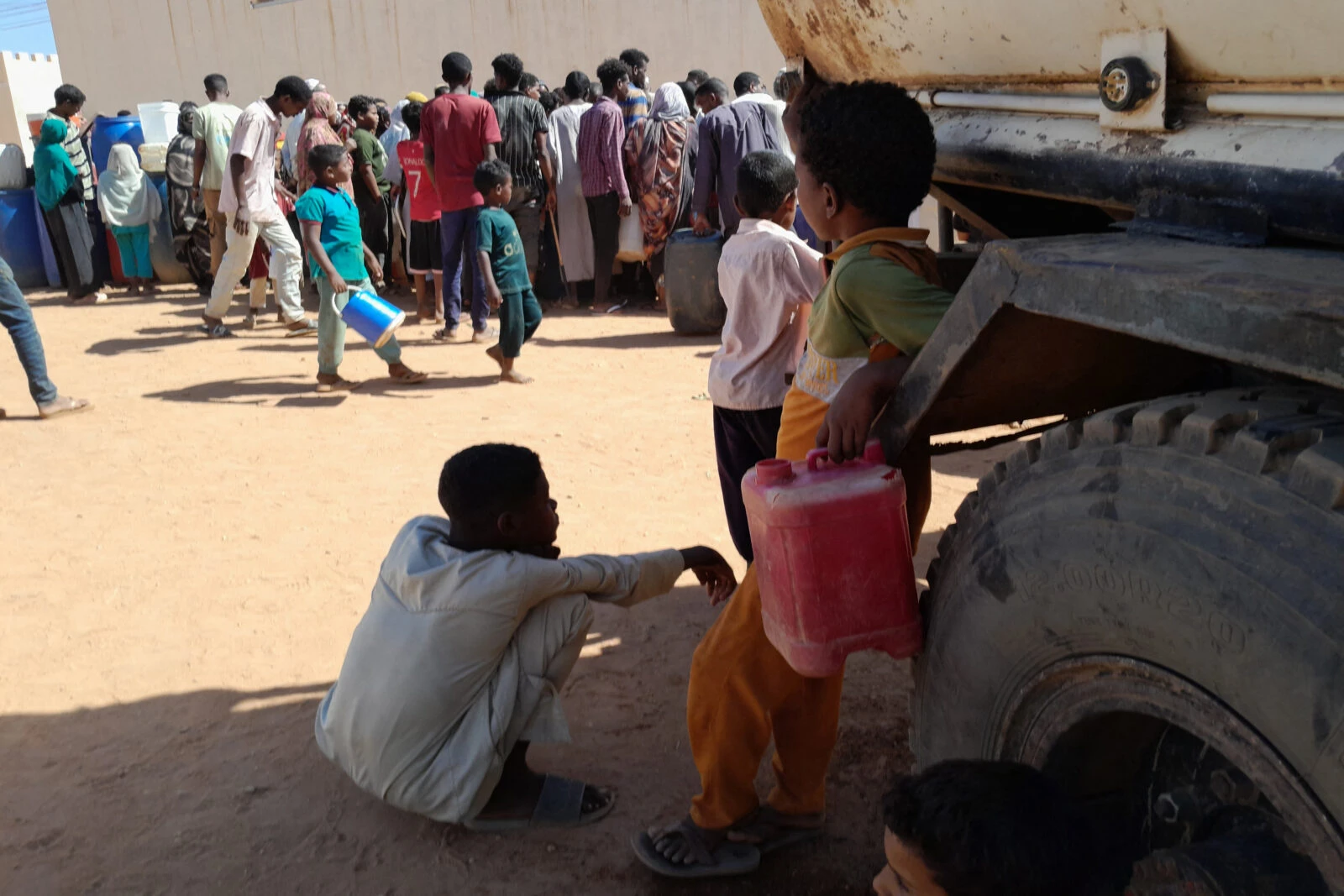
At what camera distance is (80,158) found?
41.3 ft

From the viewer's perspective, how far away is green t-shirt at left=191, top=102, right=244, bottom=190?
34.0ft

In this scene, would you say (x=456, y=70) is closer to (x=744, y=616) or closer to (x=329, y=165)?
(x=329, y=165)

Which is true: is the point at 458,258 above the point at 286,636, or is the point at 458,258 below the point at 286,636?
above

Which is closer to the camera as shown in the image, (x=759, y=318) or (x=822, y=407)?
(x=822, y=407)

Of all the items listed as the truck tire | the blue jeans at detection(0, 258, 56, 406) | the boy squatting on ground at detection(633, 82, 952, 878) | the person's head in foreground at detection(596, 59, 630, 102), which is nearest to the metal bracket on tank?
the boy squatting on ground at detection(633, 82, 952, 878)

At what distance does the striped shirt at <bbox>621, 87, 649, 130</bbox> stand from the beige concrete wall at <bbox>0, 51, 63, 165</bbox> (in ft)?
74.3

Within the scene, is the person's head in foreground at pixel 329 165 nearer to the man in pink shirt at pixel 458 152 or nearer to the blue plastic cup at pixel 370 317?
the blue plastic cup at pixel 370 317

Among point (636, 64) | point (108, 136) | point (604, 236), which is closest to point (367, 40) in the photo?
point (108, 136)

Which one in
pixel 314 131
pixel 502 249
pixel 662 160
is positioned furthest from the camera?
pixel 662 160

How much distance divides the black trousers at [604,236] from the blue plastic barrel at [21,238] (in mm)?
Answer: 7048

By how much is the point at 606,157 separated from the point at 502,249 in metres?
3.35

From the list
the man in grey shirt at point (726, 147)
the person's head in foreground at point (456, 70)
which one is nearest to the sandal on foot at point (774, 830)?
the man in grey shirt at point (726, 147)

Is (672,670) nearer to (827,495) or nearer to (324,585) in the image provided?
(324,585)

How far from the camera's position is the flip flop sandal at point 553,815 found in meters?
2.78
